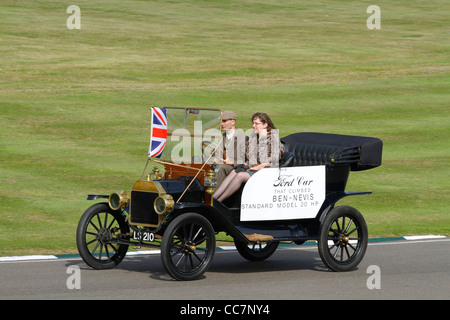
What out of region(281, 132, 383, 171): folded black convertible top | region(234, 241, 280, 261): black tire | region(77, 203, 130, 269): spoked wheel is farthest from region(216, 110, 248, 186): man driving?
region(77, 203, 130, 269): spoked wheel

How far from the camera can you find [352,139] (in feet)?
35.7

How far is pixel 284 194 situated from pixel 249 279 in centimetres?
113

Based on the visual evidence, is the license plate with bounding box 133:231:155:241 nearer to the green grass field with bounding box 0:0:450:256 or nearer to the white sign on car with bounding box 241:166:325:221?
the white sign on car with bounding box 241:166:325:221

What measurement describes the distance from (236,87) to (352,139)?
50.3 feet

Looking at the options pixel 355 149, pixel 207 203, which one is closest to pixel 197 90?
pixel 355 149

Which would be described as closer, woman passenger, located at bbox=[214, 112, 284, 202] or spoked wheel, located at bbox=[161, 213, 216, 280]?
spoked wheel, located at bbox=[161, 213, 216, 280]

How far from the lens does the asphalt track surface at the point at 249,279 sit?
844 cm

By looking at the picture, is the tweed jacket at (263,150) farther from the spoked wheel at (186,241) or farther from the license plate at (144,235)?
A: the license plate at (144,235)

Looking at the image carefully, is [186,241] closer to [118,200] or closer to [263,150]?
[118,200]

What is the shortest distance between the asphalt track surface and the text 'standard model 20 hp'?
10.4 inches

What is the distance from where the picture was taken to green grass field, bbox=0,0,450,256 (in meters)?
14.8

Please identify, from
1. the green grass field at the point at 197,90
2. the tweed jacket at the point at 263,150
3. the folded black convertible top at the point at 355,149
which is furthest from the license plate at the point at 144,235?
the folded black convertible top at the point at 355,149

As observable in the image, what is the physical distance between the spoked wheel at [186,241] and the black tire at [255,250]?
1.35 meters
